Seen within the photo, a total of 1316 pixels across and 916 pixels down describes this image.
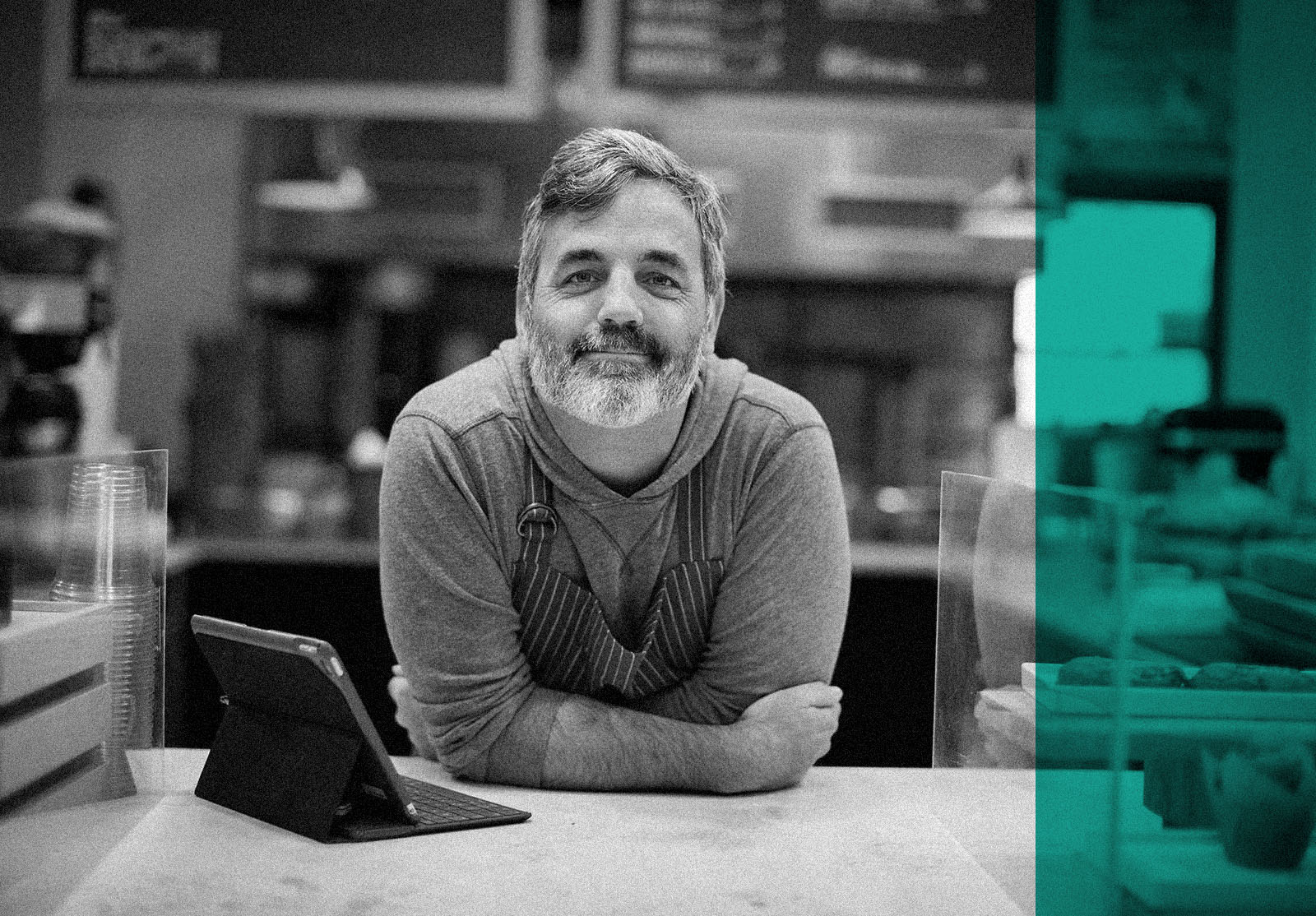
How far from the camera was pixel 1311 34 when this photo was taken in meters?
3.53

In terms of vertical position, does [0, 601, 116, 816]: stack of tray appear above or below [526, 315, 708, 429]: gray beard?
below

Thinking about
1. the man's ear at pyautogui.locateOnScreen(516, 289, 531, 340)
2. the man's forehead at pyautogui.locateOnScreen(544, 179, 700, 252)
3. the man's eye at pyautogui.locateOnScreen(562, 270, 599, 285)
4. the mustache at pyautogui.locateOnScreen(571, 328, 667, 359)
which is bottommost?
the mustache at pyautogui.locateOnScreen(571, 328, 667, 359)

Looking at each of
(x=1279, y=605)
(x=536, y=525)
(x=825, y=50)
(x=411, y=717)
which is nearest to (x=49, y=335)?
(x=825, y=50)

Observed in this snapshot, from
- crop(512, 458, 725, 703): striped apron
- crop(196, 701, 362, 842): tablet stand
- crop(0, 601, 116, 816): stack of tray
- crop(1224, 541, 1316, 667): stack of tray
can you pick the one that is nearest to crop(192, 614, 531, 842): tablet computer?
crop(196, 701, 362, 842): tablet stand

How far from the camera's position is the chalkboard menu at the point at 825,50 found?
10.3 ft

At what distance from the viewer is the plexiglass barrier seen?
1142 mm

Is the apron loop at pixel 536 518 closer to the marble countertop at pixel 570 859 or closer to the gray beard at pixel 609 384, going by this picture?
the gray beard at pixel 609 384

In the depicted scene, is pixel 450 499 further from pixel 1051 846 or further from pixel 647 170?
pixel 1051 846

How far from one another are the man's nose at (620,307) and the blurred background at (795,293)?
221 cm

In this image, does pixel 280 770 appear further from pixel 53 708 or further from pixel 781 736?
pixel 781 736

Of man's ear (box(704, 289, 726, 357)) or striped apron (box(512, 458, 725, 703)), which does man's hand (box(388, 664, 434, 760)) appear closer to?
striped apron (box(512, 458, 725, 703))

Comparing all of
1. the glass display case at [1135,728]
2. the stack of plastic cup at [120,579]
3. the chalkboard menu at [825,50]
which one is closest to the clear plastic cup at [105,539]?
the stack of plastic cup at [120,579]

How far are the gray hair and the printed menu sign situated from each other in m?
1.52

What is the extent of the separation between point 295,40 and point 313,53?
0.05m
